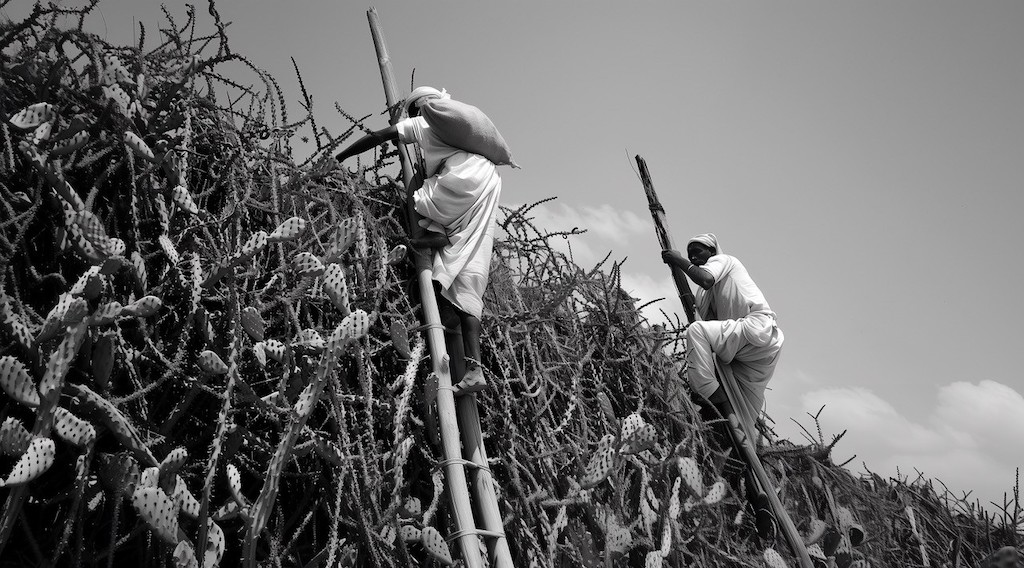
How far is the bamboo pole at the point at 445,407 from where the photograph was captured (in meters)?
2.90

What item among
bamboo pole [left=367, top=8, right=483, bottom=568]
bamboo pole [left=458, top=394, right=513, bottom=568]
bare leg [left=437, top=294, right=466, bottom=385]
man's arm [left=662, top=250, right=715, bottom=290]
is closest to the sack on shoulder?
bamboo pole [left=367, top=8, right=483, bottom=568]

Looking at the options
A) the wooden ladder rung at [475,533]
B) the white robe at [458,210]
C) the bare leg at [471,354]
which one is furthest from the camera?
the white robe at [458,210]

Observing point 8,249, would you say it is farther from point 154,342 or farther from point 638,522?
point 638,522

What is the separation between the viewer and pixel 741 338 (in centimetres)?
482

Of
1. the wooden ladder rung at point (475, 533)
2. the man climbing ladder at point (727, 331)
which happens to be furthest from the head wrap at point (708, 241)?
the wooden ladder rung at point (475, 533)

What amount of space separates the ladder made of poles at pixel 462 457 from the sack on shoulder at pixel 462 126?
0.50m

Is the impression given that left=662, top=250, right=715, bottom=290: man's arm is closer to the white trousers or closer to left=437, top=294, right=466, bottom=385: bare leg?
the white trousers

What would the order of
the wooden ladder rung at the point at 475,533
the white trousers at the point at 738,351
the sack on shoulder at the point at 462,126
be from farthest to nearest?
the white trousers at the point at 738,351 < the sack on shoulder at the point at 462,126 < the wooden ladder rung at the point at 475,533

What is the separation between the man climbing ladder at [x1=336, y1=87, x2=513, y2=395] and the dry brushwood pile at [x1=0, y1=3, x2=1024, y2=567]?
21 centimetres

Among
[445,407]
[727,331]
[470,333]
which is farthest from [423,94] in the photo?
[727,331]

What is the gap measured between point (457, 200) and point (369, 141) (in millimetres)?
617

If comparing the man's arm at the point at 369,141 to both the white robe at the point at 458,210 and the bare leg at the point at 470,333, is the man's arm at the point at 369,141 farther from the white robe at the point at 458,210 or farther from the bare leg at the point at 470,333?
the bare leg at the point at 470,333

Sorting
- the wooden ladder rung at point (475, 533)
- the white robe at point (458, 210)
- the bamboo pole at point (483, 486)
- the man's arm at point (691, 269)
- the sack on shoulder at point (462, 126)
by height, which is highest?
the man's arm at point (691, 269)

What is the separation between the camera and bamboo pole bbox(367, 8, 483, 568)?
2904 mm
